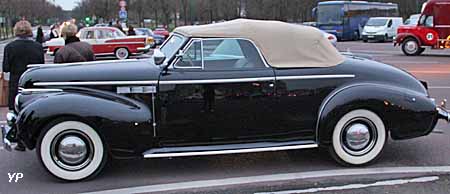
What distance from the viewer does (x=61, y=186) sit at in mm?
5090

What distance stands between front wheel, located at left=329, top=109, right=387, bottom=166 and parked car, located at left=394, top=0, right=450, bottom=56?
18.2 meters

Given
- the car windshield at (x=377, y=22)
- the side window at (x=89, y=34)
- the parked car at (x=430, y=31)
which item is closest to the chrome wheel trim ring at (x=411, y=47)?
the parked car at (x=430, y=31)

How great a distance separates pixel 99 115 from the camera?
5.14 m

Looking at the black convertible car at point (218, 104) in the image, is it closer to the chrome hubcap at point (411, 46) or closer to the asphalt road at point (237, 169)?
the asphalt road at point (237, 169)

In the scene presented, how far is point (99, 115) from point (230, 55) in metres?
1.54

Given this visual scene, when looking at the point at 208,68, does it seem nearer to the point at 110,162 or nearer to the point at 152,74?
the point at 152,74

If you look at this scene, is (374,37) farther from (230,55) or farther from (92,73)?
(92,73)

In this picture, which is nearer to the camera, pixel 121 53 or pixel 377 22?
pixel 121 53

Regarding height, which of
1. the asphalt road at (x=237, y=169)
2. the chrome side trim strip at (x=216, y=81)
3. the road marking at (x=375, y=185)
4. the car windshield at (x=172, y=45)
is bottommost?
the road marking at (x=375, y=185)

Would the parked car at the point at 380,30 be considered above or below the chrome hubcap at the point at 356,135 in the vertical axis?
above

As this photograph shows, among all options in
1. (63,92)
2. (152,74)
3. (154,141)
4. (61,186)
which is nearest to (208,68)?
(152,74)

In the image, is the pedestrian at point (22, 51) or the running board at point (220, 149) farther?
the pedestrian at point (22, 51)

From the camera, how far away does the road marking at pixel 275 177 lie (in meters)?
4.98

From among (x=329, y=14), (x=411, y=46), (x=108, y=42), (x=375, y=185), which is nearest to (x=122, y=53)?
(x=108, y=42)
